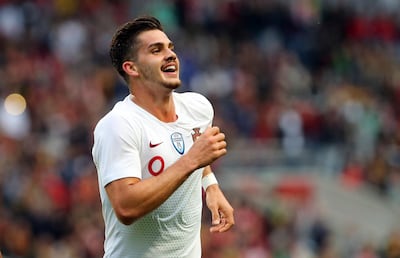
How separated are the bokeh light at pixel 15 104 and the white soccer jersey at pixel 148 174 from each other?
11.1 metres

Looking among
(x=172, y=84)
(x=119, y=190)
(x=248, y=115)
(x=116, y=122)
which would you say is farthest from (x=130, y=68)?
(x=248, y=115)

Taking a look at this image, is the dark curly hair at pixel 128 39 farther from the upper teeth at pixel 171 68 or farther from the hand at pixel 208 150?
the hand at pixel 208 150

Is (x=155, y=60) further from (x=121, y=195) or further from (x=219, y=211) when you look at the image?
(x=219, y=211)

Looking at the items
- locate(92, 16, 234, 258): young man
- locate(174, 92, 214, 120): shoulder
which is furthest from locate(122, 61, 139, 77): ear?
locate(174, 92, 214, 120): shoulder

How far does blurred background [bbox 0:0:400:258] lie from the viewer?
15555 millimetres

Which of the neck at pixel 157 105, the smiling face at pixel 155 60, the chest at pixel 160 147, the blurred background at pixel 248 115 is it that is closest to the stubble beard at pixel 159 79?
the smiling face at pixel 155 60

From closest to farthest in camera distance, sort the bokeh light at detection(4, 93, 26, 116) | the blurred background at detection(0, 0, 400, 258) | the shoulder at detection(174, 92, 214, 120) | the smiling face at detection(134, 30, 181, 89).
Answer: the smiling face at detection(134, 30, 181, 89)
the shoulder at detection(174, 92, 214, 120)
the blurred background at detection(0, 0, 400, 258)
the bokeh light at detection(4, 93, 26, 116)

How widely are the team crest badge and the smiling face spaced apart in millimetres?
268

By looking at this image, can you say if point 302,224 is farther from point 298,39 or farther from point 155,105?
point 155,105

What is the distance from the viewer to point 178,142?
23.9 feet

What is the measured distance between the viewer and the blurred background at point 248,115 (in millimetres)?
15555

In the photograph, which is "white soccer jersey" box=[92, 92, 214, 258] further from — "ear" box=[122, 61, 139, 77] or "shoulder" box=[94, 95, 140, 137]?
"ear" box=[122, 61, 139, 77]

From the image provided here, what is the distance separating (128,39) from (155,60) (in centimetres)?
20

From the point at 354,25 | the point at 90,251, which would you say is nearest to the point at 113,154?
the point at 90,251
